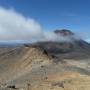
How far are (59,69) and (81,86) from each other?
2170cm

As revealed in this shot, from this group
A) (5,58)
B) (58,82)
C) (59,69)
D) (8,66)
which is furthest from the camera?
(5,58)

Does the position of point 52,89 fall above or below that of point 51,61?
below

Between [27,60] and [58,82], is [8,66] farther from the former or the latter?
[58,82]

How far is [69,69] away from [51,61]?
12.0m

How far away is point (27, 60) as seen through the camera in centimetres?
10225

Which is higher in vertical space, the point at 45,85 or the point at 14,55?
the point at 14,55

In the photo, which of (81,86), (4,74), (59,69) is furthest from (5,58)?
(81,86)

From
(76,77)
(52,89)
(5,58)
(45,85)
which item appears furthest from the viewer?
(5,58)

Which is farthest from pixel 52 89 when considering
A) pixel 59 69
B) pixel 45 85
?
pixel 59 69

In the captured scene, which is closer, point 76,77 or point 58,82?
point 58,82

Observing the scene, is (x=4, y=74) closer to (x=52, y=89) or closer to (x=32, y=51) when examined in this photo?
(x=32, y=51)

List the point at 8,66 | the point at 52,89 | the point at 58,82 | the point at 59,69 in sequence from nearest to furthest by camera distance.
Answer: the point at 52,89
the point at 58,82
the point at 59,69
the point at 8,66

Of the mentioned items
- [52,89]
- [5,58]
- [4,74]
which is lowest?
[52,89]

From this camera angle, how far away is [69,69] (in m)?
93.5
